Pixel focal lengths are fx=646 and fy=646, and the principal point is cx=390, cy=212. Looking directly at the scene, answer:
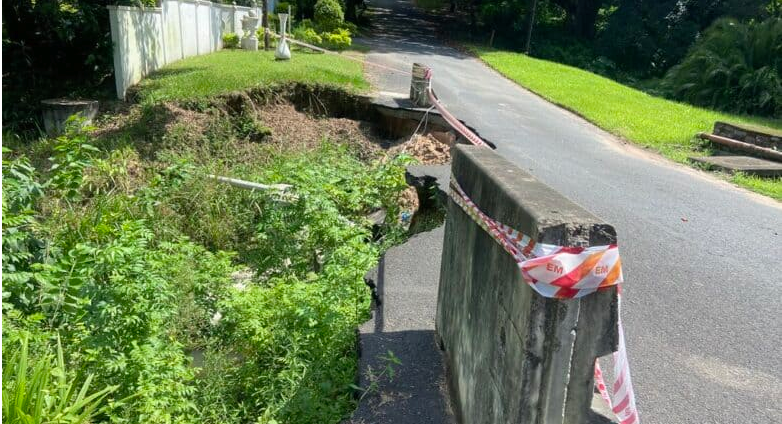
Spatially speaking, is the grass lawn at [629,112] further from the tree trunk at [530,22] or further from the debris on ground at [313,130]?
the tree trunk at [530,22]

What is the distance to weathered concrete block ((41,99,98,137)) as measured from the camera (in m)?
12.5

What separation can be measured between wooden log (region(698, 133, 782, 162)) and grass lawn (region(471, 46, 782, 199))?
0.36 m

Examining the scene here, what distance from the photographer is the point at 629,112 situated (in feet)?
50.0

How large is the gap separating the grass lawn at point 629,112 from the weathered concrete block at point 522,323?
6943 millimetres

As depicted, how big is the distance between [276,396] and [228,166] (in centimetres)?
702

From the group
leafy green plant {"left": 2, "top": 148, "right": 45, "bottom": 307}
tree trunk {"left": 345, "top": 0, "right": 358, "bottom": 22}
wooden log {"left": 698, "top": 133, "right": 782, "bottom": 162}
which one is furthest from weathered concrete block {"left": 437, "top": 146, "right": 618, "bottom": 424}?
tree trunk {"left": 345, "top": 0, "right": 358, "bottom": 22}

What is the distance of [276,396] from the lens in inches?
177

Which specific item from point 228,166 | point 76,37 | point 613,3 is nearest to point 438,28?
point 613,3

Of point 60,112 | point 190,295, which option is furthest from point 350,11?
point 190,295

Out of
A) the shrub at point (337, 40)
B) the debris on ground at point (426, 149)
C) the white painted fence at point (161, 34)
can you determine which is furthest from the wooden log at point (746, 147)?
the shrub at point (337, 40)

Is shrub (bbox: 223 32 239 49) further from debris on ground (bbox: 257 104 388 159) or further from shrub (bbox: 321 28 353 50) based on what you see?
debris on ground (bbox: 257 104 388 159)

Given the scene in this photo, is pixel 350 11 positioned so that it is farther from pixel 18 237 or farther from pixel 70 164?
pixel 18 237

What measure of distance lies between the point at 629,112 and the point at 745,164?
16.9 ft

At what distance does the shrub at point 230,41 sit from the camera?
19.1 metres
